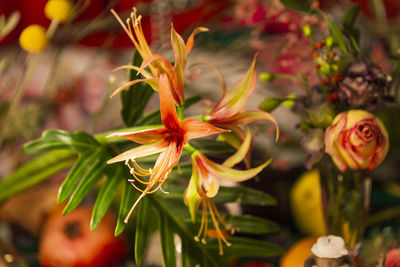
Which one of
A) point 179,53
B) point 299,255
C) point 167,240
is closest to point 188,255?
point 167,240

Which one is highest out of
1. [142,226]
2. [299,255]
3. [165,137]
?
[165,137]

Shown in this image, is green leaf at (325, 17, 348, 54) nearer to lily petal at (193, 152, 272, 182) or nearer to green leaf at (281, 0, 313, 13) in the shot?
green leaf at (281, 0, 313, 13)

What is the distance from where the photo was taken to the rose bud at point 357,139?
428 millimetres

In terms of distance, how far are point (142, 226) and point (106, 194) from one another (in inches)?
2.1

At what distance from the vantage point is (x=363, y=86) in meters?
0.43

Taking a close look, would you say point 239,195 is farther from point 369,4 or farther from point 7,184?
point 369,4

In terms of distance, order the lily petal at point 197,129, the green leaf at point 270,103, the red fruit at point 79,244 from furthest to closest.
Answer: the red fruit at point 79,244
the green leaf at point 270,103
the lily petal at point 197,129

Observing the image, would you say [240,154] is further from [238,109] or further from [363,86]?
[363,86]

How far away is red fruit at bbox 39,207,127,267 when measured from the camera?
2.02 feet

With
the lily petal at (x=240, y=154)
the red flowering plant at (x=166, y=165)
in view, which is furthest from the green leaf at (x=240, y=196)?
the lily petal at (x=240, y=154)

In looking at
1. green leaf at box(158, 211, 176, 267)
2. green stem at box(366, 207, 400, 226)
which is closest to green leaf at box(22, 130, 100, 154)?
green leaf at box(158, 211, 176, 267)

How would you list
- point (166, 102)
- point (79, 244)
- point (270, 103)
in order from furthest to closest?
point (79, 244)
point (270, 103)
point (166, 102)

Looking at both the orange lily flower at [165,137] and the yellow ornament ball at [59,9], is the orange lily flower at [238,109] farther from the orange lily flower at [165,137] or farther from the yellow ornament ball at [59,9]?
the yellow ornament ball at [59,9]

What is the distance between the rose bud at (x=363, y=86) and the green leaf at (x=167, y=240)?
241mm
